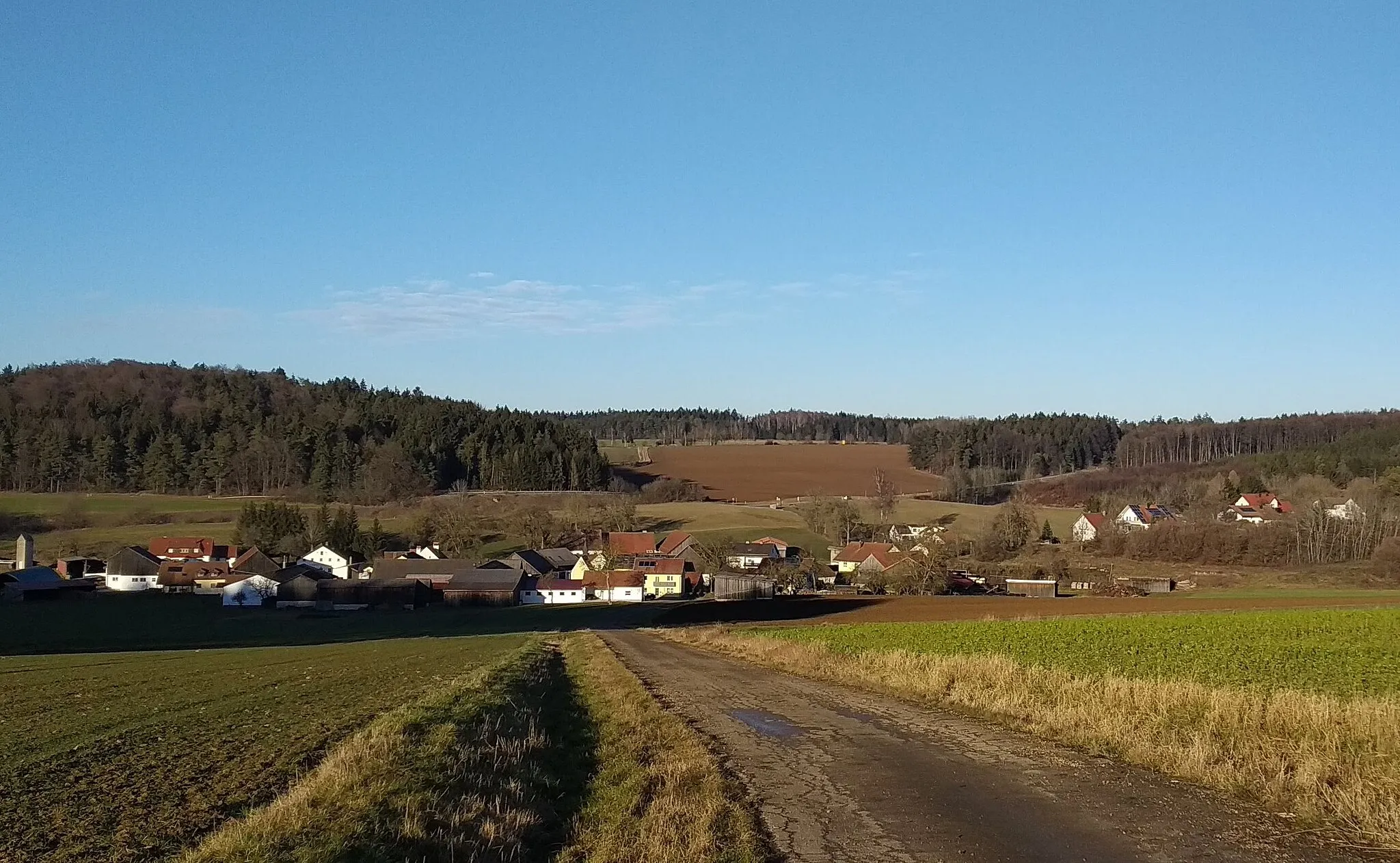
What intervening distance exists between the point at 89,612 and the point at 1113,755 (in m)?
76.9

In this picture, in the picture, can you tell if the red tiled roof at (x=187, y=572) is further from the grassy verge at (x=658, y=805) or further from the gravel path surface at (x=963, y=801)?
the gravel path surface at (x=963, y=801)

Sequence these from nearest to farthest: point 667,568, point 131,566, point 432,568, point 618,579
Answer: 1. point 618,579
2. point 667,568
3. point 131,566
4. point 432,568

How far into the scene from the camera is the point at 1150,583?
82.1 metres

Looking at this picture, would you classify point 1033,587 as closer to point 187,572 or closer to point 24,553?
point 187,572

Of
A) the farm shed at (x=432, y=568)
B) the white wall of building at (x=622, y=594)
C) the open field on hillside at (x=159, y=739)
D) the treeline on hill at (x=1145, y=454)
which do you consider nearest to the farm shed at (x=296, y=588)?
the farm shed at (x=432, y=568)

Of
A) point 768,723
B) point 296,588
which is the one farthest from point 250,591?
point 768,723

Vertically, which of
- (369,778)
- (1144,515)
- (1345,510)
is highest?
(1345,510)

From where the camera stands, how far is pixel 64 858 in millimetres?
8781

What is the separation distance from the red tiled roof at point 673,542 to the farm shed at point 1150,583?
154ft

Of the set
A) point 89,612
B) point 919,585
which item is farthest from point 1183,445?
point 89,612

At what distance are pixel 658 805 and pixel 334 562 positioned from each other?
340 feet

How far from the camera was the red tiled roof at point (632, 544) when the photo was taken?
110 m

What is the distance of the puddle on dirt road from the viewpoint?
15320 mm

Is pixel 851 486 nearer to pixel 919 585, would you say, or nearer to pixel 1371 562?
pixel 919 585
